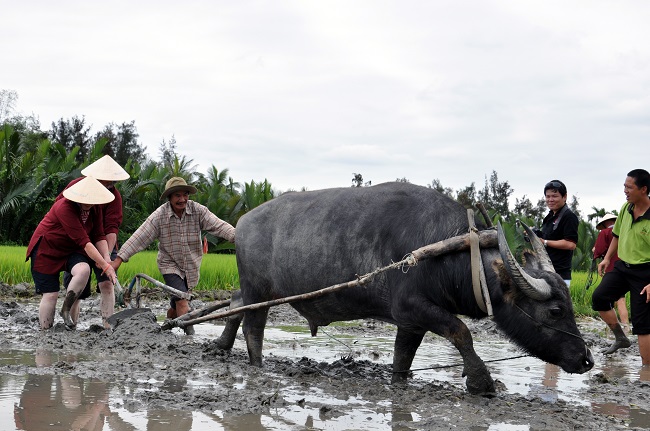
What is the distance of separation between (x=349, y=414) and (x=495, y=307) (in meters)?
1.30

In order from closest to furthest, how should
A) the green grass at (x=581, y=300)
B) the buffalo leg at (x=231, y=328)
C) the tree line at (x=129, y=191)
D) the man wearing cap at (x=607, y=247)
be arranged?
the buffalo leg at (x=231, y=328), the man wearing cap at (x=607, y=247), the green grass at (x=581, y=300), the tree line at (x=129, y=191)

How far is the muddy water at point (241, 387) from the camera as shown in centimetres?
371

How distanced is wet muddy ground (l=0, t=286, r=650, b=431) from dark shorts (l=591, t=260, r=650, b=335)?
0.42 meters

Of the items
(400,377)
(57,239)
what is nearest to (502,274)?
(400,377)

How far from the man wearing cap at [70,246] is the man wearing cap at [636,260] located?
14.2ft

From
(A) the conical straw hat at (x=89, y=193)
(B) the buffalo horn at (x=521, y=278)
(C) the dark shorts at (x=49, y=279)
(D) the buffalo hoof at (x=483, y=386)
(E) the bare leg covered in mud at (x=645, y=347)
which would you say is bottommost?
(D) the buffalo hoof at (x=483, y=386)

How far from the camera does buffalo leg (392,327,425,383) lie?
532 centimetres

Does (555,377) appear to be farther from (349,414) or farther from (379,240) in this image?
(349,414)

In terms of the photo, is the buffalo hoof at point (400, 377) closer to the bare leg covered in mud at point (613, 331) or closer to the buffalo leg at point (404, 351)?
the buffalo leg at point (404, 351)

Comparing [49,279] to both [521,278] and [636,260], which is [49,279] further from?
[636,260]

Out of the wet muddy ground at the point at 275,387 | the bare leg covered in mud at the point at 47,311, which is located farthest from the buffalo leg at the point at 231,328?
the bare leg covered in mud at the point at 47,311

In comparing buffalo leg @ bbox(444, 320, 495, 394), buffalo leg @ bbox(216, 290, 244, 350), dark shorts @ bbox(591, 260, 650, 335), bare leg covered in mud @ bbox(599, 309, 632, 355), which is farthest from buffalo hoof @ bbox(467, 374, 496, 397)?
bare leg covered in mud @ bbox(599, 309, 632, 355)

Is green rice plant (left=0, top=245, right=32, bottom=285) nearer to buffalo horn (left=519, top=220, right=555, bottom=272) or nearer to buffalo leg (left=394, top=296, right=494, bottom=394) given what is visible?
buffalo leg (left=394, top=296, right=494, bottom=394)

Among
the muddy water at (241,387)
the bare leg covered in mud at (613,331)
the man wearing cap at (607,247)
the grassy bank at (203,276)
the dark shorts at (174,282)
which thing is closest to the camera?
the muddy water at (241,387)
